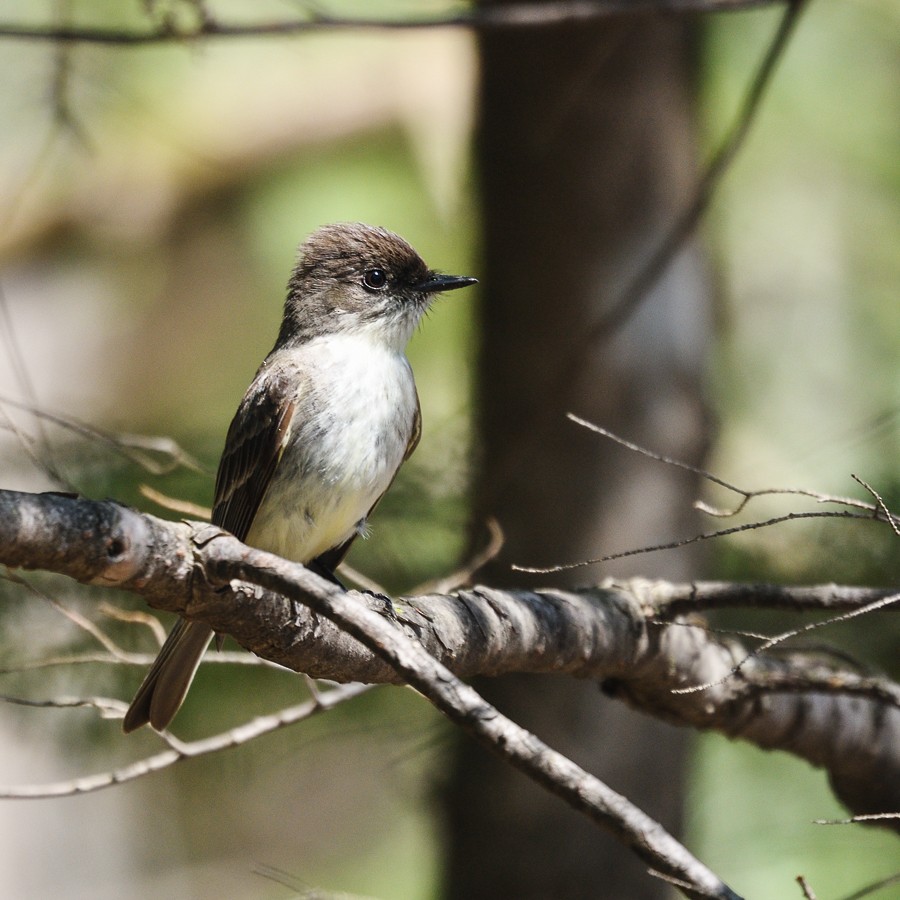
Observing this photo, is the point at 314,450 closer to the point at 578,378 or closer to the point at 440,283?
the point at 440,283

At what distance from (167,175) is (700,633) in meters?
4.52

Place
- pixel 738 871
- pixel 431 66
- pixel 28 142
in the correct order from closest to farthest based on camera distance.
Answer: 1. pixel 738 871
2. pixel 28 142
3. pixel 431 66

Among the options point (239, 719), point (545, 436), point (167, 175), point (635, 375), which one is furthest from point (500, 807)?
point (167, 175)

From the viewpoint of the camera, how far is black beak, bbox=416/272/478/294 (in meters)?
3.50

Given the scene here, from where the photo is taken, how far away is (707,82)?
4.73m

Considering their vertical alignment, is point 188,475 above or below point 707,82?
below

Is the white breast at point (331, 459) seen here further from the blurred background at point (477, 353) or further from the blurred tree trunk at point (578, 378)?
the blurred tree trunk at point (578, 378)

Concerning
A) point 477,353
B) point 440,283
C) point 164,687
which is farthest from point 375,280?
point 164,687

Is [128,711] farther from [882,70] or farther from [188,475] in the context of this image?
[882,70]

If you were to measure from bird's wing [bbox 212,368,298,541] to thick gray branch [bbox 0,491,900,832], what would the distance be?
887 millimetres

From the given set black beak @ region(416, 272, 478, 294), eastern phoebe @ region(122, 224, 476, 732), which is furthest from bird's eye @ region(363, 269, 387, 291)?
eastern phoebe @ region(122, 224, 476, 732)

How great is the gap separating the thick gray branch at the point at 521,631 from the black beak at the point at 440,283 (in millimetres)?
1220

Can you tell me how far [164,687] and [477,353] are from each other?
190 centimetres

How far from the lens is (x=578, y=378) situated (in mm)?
4008
